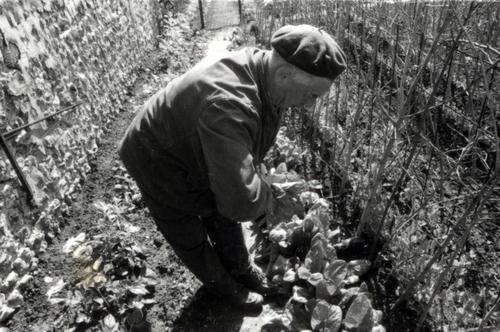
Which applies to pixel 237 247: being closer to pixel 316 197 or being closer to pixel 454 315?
pixel 316 197

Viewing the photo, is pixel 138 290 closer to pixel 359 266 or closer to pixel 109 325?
pixel 109 325

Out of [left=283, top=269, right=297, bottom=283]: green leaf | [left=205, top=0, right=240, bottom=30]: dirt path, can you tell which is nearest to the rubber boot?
[left=283, top=269, right=297, bottom=283]: green leaf

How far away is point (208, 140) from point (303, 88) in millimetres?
480

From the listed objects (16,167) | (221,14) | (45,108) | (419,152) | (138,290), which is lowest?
(138,290)

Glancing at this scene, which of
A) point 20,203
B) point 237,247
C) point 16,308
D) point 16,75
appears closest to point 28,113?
point 16,75

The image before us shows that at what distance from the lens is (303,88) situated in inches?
63.3

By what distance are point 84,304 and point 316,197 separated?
184 cm

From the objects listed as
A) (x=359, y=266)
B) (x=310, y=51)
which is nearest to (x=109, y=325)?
(x=359, y=266)

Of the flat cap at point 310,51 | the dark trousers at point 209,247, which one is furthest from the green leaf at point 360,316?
the flat cap at point 310,51

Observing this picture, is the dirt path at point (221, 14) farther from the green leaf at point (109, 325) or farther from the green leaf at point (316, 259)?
the green leaf at point (109, 325)

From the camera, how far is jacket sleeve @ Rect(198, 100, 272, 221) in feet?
4.72

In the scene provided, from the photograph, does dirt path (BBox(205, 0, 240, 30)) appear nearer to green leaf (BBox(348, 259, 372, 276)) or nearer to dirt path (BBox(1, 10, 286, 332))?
dirt path (BBox(1, 10, 286, 332))

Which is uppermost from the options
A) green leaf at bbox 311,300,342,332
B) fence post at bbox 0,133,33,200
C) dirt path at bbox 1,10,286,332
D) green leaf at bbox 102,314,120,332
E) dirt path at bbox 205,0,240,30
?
fence post at bbox 0,133,33,200

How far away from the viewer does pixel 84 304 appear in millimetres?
2346
